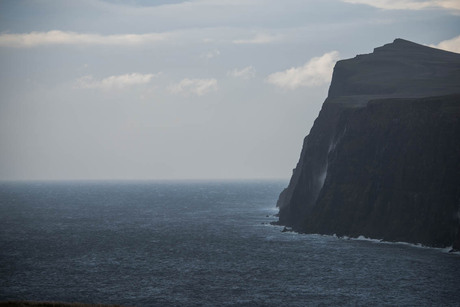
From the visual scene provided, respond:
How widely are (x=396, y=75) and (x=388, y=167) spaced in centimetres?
4828

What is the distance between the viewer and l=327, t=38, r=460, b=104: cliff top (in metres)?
119

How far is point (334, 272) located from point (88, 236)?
50727 mm

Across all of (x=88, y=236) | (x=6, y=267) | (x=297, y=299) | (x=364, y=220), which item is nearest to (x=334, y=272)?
(x=297, y=299)

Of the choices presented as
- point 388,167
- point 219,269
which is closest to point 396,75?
point 388,167

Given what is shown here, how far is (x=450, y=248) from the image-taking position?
7712 centimetres

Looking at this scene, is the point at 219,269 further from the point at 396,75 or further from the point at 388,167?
the point at 396,75

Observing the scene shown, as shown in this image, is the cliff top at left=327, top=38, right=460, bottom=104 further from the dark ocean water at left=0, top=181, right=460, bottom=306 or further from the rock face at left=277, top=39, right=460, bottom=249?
the dark ocean water at left=0, top=181, right=460, bottom=306

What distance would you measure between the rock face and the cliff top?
511 mm

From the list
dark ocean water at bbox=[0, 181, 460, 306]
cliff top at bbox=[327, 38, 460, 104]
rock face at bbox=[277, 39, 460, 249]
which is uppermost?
cliff top at bbox=[327, 38, 460, 104]

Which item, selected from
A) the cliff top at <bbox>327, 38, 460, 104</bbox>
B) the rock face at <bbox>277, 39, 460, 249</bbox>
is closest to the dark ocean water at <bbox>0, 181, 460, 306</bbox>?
the rock face at <bbox>277, 39, 460, 249</bbox>

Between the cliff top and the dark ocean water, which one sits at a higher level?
the cliff top

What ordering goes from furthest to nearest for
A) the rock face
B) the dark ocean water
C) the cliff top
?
1. the cliff top
2. the rock face
3. the dark ocean water

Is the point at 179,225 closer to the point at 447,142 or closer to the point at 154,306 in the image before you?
the point at 447,142

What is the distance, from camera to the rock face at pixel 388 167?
8331 cm
